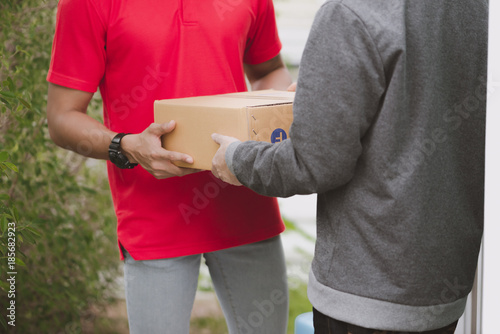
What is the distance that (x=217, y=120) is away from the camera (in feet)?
3.67

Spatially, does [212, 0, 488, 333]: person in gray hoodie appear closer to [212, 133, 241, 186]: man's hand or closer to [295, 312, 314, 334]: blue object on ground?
[212, 133, 241, 186]: man's hand

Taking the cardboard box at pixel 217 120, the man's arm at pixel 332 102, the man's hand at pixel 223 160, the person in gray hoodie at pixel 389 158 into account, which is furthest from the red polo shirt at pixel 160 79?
the man's arm at pixel 332 102

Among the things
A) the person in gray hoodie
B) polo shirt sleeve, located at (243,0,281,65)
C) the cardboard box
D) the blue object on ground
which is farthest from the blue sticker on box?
the blue object on ground

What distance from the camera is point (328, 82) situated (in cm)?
85

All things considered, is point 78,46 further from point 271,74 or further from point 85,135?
point 271,74

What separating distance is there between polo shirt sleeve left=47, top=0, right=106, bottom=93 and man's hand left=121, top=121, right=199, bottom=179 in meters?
0.18

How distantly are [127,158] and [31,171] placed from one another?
0.99 m

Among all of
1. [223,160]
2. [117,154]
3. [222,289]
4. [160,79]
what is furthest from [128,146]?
[222,289]

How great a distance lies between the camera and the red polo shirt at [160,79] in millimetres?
1298

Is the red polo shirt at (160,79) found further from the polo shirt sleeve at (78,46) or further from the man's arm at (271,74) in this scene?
the man's arm at (271,74)

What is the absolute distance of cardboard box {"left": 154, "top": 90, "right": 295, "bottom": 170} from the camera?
3.57 feet

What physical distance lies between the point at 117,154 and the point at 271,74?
55 cm

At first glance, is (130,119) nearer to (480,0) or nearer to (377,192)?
(377,192)

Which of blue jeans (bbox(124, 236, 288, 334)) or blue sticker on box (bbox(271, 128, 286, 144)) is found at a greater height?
blue sticker on box (bbox(271, 128, 286, 144))
